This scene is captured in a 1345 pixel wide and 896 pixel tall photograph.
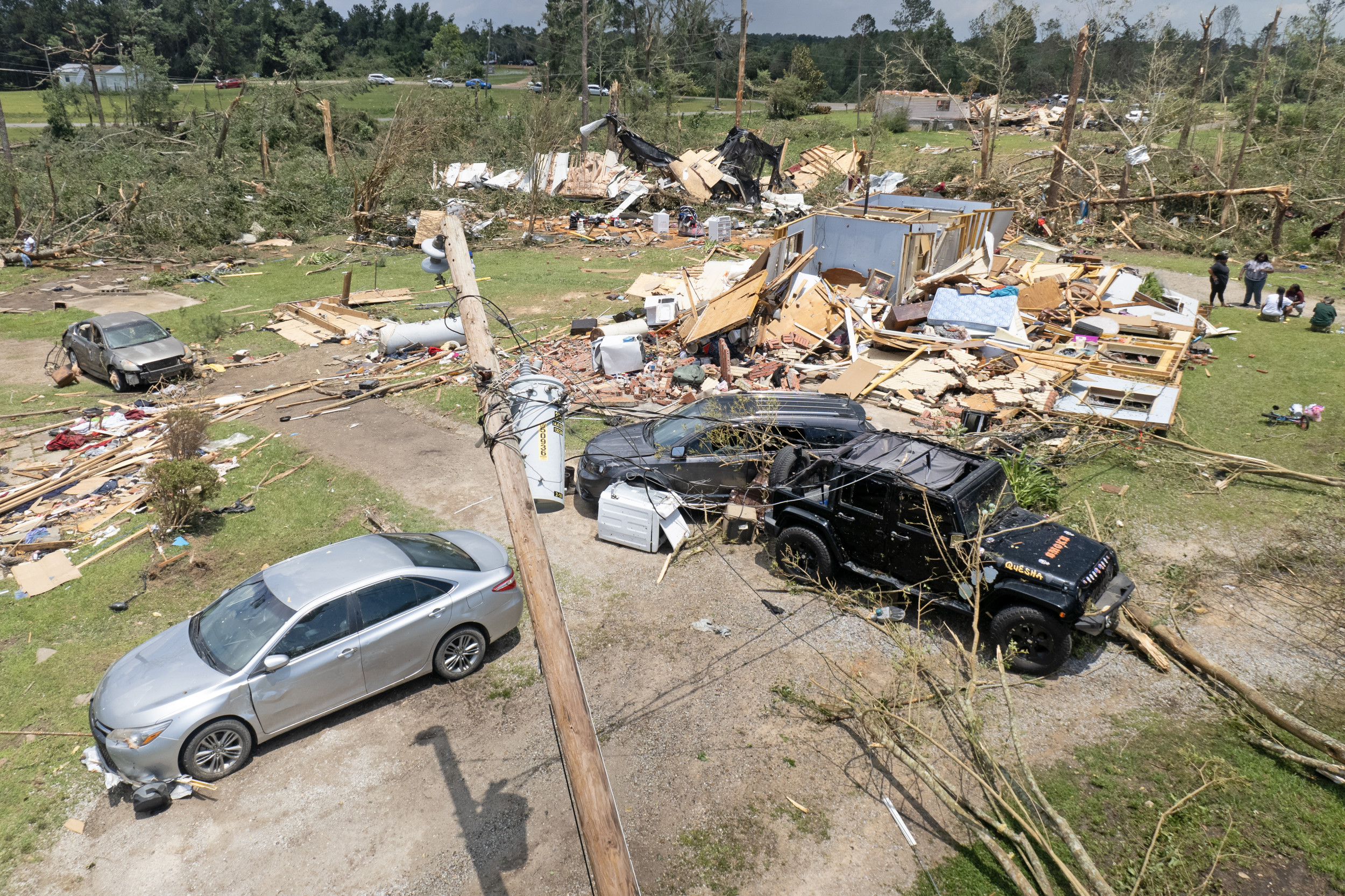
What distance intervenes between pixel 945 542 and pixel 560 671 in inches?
205

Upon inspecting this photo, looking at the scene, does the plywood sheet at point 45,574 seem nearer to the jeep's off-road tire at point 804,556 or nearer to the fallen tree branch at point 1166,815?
the jeep's off-road tire at point 804,556

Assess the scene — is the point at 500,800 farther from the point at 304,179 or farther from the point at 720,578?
the point at 304,179

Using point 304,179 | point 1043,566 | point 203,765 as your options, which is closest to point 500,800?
point 203,765

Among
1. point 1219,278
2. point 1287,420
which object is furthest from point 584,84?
point 1287,420

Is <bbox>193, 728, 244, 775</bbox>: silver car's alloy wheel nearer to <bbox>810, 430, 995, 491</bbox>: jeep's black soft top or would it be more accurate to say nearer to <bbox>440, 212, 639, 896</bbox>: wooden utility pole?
<bbox>440, 212, 639, 896</bbox>: wooden utility pole

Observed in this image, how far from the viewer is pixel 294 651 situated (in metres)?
6.69

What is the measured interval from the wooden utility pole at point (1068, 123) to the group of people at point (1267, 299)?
857cm

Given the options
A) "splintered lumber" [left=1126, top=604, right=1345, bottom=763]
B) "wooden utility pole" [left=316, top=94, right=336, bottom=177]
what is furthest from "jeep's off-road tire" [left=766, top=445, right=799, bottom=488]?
"wooden utility pole" [left=316, top=94, right=336, bottom=177]

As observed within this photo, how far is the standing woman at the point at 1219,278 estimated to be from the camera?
19203 millimetres

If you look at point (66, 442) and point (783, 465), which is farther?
point (66, 442)

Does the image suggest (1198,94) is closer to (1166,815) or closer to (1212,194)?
(1212,194)

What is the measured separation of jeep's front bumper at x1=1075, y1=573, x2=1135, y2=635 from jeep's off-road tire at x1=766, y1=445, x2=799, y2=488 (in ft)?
11.7

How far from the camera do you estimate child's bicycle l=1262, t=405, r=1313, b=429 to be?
1262 centimetres

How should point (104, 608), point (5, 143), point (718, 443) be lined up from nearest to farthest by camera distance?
1. point (104, 608)
2. point (718, 443)
3. point (5, 143)
